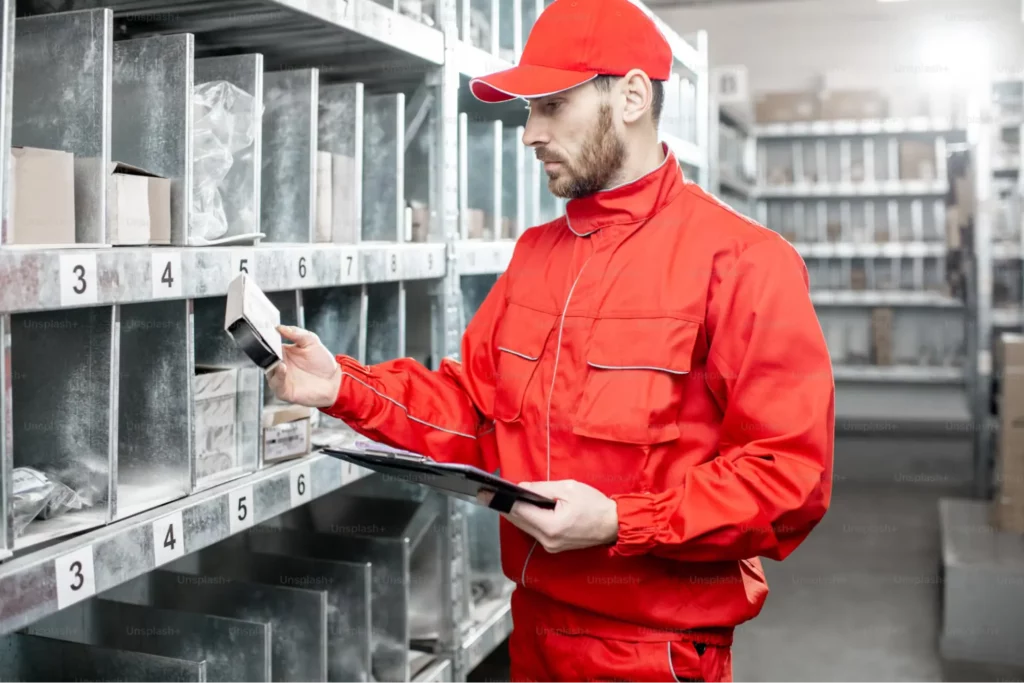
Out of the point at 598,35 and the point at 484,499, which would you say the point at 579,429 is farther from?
the point at 598,35

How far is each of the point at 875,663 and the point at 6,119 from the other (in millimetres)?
3414

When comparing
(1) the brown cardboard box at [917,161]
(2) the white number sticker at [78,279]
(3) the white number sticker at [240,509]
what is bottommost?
(3) the white number sticker at [240,509]

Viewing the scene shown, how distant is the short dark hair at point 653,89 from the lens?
5.21 ft

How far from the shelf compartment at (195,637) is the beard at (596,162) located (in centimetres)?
92

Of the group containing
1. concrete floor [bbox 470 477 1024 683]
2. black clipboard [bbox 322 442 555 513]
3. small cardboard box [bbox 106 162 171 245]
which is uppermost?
small cardboard box [bbox 106 162 171 245]

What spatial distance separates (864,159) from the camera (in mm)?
9047

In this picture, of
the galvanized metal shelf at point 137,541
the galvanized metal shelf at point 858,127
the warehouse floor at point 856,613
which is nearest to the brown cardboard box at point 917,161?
the galvanized metal shelf at point 858,127

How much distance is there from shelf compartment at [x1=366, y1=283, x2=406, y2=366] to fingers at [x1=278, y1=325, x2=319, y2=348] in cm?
64

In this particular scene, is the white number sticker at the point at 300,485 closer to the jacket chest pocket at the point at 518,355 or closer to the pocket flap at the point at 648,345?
the jacket chest pocket at the point at 518,355

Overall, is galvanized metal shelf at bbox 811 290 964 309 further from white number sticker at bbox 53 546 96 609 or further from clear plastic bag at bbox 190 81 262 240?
white number sticker at bbox 53 546 96 609

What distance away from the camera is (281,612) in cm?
188

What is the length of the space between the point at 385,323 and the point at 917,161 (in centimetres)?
771

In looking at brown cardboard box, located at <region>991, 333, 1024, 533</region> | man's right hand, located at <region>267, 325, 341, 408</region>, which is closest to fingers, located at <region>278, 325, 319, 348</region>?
man's right hand, located at <region>267, 325, 341, 408</region>

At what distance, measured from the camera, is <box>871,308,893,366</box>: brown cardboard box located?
874 cm
